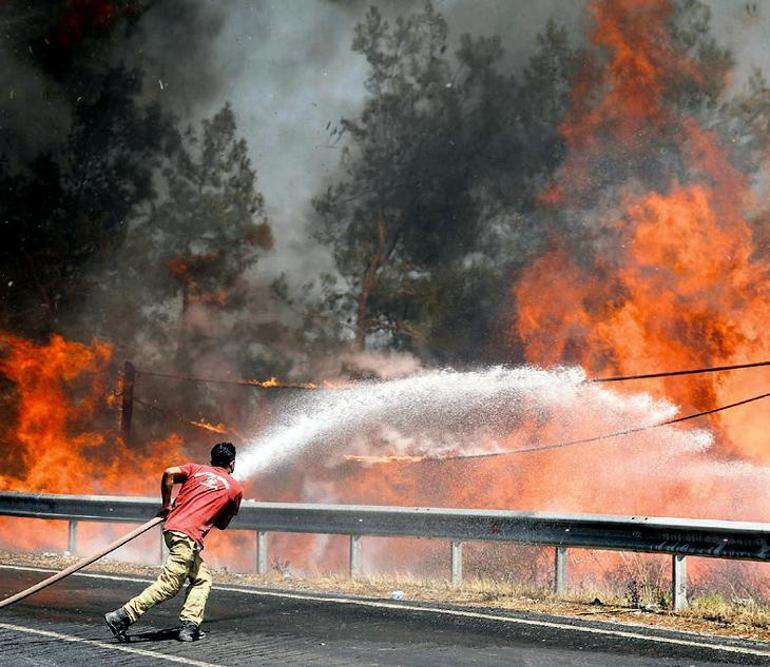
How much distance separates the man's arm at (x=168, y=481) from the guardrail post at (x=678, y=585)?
4.27m

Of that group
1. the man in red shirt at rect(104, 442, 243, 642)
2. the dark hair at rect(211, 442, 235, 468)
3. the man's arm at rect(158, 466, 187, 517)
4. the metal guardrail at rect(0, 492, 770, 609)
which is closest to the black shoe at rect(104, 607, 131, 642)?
the man in red shirt at rect(104, 442, 243, 642)

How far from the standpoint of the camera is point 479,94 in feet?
95.0

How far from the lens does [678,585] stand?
31.2 feet

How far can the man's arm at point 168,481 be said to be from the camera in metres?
7.84

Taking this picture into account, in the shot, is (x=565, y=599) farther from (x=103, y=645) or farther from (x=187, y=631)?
(x=103, y=645)

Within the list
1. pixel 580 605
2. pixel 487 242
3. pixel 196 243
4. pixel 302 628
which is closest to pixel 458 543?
pixel 580 605

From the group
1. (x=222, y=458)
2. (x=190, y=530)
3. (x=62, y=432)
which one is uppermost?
(x=62, y=432)

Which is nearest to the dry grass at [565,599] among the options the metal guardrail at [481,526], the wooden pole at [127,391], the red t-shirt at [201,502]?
the metal guardrail at [481,526]

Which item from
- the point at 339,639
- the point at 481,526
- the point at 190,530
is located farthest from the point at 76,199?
the point at 339,639

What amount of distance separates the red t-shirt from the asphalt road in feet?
2.61

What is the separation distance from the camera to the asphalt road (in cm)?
721

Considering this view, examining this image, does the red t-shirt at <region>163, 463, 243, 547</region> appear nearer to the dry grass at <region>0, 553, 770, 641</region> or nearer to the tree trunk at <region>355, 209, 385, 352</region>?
the dry grass at <region>0, 553, 770, 641</region>

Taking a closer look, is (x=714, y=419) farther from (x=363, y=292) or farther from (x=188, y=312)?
(x=188, y=312)

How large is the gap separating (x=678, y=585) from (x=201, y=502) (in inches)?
165
